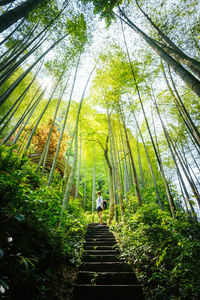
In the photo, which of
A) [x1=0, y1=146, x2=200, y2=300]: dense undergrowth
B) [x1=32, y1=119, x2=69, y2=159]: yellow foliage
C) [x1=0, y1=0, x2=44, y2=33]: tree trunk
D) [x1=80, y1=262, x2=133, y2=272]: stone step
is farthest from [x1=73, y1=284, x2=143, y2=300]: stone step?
[x1=32, y1=119, x2=69, y2=159]: yellow foliage

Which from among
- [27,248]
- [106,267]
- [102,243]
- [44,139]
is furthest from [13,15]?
[44,139]

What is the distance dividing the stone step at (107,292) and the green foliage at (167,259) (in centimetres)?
16

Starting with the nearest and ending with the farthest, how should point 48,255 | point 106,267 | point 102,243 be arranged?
point 48,255 < point 106,267 < point 102,243

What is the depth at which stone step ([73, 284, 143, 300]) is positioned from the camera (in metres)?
1.56

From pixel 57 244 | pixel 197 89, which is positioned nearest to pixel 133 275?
pixel 57 244

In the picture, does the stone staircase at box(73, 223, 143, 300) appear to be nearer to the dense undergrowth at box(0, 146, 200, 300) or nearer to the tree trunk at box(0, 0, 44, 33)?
the dense undergrowth at box(0, 146, 200, 300)

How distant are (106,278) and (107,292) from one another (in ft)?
0.68

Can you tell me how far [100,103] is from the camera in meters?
6.52

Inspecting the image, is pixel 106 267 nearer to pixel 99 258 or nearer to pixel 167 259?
pixel 99 258

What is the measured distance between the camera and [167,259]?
5.53 ft

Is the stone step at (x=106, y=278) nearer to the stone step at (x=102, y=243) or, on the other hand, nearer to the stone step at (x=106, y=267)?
the stone step at (x=106, y=267)

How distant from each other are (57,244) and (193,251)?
5.91 ft

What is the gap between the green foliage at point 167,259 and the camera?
130 centimetres

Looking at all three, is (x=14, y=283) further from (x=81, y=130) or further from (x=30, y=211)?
(x=81, y=130)
